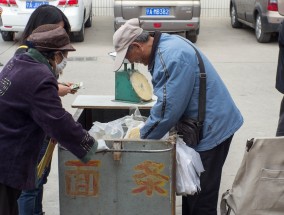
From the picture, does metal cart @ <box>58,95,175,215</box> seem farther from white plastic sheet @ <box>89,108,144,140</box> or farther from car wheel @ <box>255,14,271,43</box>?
car wheel @ <box>255,14,271,43</box>

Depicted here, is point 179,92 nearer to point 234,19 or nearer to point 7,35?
point 7,35

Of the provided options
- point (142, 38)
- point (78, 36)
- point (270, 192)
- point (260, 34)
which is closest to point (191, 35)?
point (260, 34)

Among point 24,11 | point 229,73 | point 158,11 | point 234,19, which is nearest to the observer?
point 229,73

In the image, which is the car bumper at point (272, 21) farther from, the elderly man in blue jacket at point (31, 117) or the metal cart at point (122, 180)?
the elderly man in blue jacket at point (31, 117)

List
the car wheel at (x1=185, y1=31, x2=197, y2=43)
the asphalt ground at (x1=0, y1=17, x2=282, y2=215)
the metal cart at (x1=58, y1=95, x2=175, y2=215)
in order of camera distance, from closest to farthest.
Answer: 1. the metal cart at (x1=58, y1=95, x2=175, y2=215)
2. the asphalt ground at (x1=0, y1=17, x2=282, y2=215)
3. the car wheel at (x1=185, y1=31, x2=197, y2=43)

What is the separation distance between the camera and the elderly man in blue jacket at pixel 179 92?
3328 millimetres

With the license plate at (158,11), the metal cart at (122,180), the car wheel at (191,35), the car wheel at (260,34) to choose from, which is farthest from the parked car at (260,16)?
the metal cart at (122,180)

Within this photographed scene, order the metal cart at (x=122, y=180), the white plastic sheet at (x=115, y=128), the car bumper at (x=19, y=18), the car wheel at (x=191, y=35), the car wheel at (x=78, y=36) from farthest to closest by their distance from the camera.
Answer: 1. the car wheel at (x=191, y=35)
2. the car wheel at (x=78, y=36)
3. the car bumper at (x=19, y=18)
4. the white plastic sheet at (x=115, y=128)
5. the metal cart at (x=122, y=180)

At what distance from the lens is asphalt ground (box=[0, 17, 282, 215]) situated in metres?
5.89

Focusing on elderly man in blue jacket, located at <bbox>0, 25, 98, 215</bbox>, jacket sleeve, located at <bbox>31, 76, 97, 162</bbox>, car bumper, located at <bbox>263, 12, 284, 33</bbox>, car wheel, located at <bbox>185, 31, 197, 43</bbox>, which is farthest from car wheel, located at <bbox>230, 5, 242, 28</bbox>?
jacket sleeve, located at <bbox>31, 76, 97, 162</bbox>

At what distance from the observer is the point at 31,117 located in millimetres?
3006

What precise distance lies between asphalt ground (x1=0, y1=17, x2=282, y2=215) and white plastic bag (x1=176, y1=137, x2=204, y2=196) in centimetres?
119

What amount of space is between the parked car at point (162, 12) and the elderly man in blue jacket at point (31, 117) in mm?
8359

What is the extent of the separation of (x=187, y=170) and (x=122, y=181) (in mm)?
386
